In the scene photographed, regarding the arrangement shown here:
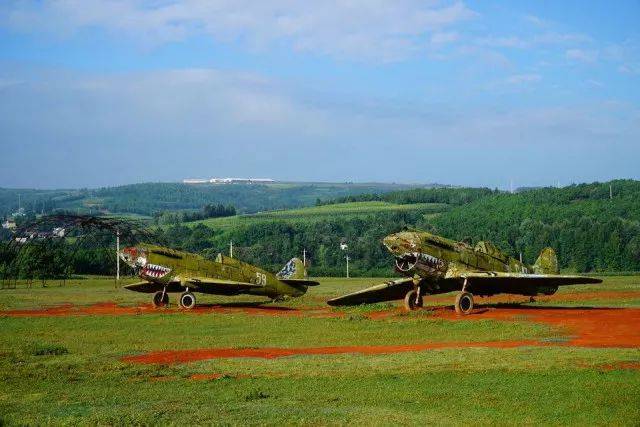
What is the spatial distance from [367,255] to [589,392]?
336 feet

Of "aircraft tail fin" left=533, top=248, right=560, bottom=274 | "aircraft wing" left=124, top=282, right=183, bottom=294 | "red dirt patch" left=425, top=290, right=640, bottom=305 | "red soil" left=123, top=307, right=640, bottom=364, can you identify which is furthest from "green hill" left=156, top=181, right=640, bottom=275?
"red soil" left=123, top=307, right=640, bottom=364

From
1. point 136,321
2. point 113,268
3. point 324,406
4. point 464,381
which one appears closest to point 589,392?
point 464,381

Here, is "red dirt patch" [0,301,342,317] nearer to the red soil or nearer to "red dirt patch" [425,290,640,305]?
the red soil

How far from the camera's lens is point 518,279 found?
36.9 metres

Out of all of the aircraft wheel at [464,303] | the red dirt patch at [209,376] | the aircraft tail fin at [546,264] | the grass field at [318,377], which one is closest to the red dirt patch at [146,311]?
the aircraft wheel at [464,303]

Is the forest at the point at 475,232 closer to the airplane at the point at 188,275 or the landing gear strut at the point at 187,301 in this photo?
the airplane at the point at 188,275

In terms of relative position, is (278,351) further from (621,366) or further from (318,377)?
(621,366)

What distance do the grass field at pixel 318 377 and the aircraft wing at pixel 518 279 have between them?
393 cm

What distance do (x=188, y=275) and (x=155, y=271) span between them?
1726 millimetres

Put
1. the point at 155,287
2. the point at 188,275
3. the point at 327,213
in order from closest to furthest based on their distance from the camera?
the point at 188,275 → the point at 155,287 → the point at 327,213

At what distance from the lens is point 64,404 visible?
17047 mm

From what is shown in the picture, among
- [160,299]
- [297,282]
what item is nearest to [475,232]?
[297,282]

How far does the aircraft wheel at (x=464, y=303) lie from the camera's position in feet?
119

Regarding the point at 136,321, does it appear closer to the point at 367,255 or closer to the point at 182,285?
the point at 182,285
